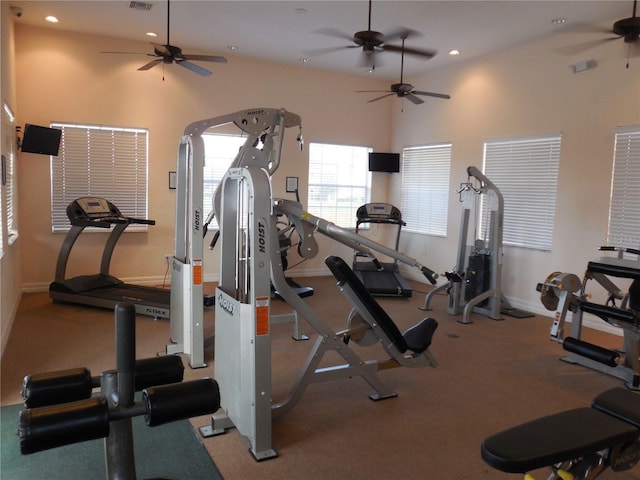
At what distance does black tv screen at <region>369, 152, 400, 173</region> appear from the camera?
796 centimetres

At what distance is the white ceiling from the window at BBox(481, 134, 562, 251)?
4.12 feet

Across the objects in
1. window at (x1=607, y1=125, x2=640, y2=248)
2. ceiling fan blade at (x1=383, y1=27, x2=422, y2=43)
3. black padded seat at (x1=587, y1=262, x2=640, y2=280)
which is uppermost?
ceiling fan blade at (x1=383, y1=27, x2=422, y2=43)

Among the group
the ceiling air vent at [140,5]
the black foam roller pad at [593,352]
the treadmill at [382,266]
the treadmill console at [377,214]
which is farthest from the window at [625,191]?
the ceiling air vent at [140,5]

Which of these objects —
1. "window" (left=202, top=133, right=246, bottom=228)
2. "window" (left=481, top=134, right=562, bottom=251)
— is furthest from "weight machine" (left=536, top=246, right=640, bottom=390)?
"window" (left=202, top=133, right=246, bottom=228)

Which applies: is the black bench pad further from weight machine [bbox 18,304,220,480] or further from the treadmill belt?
the treadmill belt

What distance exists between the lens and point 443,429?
9.61ft

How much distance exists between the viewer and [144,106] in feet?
21.1

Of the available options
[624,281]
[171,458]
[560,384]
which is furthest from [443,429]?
[624,281]

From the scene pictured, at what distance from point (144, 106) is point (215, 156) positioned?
3.90ft

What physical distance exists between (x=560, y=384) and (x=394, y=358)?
1455 millimetres

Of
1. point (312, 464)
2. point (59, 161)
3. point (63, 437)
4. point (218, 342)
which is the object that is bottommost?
point (312, 464)

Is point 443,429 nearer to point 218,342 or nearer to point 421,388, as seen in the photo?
point 421,388

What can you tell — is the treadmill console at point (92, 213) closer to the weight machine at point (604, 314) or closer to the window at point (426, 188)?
the window at point (426, 188)

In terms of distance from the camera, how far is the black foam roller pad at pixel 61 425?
1.29 m
